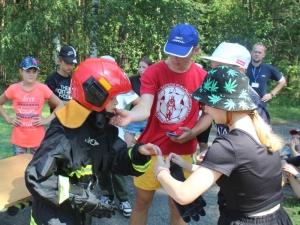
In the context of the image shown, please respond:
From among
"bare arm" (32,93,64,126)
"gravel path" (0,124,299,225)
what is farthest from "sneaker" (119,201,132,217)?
"bare arm" (32,93,64,126)

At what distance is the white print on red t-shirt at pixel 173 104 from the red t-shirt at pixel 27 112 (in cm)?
209

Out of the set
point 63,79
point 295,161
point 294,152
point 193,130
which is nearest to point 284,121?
point 294,152

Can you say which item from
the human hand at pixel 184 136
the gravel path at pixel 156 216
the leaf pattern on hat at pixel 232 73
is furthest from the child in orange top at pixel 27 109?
the leaf pattern on hat at pixel 232 73

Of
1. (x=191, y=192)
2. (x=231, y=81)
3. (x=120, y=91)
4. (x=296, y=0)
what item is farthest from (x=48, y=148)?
(x=296, y=0)

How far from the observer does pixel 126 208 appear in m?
4.62

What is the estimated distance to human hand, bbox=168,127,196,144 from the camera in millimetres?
3246

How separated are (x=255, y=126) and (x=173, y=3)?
10.7m

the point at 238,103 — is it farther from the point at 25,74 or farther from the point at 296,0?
the point at 296,0

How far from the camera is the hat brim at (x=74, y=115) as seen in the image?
8.21 feet

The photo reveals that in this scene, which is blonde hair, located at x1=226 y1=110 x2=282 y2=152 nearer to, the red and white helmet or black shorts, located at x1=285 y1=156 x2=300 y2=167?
the red and white helmet

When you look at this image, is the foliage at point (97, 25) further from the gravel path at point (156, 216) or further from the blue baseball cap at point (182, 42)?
the blue baseball cap at point (182, 42)

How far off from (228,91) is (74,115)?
1066mm

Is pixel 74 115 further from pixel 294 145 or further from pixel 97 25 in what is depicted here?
pixel 97 25

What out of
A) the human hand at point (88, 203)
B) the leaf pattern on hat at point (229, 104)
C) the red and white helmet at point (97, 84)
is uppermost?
the leaf pattern on hat at point (229, 104)
